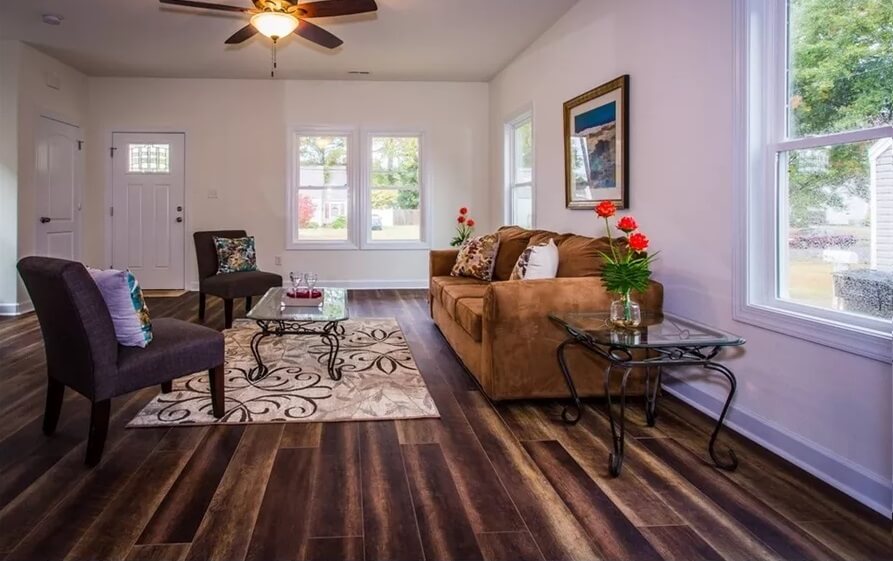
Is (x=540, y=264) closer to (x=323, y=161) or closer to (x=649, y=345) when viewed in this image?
(x=649, y=345)

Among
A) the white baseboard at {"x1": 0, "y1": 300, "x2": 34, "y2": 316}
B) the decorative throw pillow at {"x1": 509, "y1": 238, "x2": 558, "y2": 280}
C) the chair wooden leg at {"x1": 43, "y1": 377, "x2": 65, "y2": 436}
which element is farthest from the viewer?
the white baseboard at {"x1": 0, "y1": 300, "x2": 34, "y2": 316}

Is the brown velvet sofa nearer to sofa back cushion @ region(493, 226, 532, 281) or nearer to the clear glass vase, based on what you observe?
the clear glass vase

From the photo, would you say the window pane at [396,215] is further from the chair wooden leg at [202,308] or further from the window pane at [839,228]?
the window pane at [839,228]

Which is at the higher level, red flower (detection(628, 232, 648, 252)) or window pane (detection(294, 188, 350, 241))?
window pane (detection(294, 188, 350, 241))

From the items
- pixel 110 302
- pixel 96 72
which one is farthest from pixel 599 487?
pixel 96 72

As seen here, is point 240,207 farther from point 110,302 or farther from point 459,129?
point 110,302

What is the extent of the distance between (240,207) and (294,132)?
3.78ft

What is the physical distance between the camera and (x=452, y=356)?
14.0ft

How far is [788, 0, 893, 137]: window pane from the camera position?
6.89ft

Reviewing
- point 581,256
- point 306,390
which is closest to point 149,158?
point 306,390

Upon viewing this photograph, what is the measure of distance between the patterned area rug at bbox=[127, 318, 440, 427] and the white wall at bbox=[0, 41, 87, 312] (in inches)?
111

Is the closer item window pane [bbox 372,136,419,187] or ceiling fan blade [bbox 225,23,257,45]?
ceiling fan blade [bbox 225,23,257,45]

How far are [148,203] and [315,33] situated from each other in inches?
168

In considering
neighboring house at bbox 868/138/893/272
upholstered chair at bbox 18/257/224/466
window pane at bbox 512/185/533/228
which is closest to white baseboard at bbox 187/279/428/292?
window pane at bbox 512/185/533/228
